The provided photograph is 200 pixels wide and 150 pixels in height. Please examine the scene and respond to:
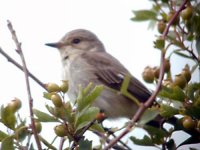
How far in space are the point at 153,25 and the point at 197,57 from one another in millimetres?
274

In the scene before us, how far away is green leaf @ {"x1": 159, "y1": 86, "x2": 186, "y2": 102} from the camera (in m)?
2.18

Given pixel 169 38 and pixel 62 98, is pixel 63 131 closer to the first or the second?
pixel 62 98

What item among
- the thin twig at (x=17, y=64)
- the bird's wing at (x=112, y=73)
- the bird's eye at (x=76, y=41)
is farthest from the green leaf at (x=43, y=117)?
the bird's eye at (x=76, y=41)

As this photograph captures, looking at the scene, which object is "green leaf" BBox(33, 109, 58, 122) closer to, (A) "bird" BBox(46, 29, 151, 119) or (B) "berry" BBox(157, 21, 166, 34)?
(B) "berry" BBox(157, 21, 166, 34)

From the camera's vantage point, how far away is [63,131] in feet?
7.00

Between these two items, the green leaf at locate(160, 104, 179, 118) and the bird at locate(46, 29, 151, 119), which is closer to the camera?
the green leaf at locate(160, 104, 179, 118)

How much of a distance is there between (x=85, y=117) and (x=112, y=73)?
7.18ft

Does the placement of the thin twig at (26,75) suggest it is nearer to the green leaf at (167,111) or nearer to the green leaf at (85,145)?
the green leaf at (85,145)

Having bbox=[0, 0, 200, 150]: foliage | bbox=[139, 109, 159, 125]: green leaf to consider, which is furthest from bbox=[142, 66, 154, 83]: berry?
bbox=[139, 109, 159, 125]: green leaf

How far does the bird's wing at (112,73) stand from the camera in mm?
3848

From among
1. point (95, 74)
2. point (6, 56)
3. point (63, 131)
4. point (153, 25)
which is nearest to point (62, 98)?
point (63, 131)

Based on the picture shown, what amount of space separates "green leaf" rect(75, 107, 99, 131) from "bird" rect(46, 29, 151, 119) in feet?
4.56

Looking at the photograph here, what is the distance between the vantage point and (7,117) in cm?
224

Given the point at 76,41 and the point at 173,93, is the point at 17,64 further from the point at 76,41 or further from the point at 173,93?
the point at 76,41
